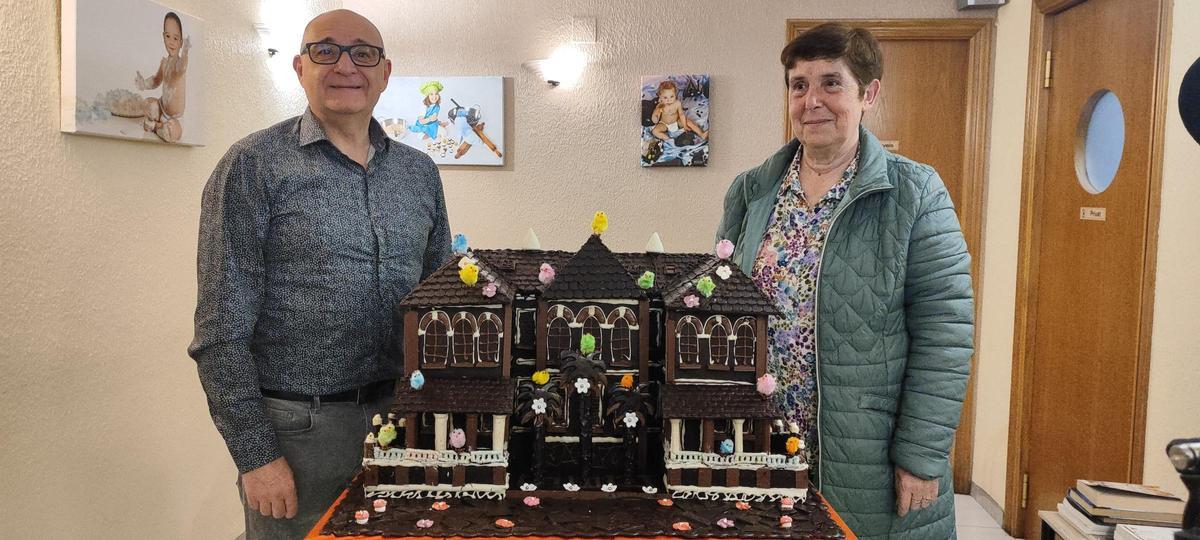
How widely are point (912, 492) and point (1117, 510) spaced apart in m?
0.42

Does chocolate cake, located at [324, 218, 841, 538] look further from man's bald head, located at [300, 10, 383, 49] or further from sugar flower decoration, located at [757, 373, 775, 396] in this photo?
man's bald head, located at [300, 10, 383, 49]

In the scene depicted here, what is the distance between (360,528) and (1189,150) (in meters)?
2.57

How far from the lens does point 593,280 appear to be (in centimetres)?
176

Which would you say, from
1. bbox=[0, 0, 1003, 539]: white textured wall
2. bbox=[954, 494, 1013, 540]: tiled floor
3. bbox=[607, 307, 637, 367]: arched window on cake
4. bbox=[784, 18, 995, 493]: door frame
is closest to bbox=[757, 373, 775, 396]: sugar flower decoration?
bbox=[607, 307, 637, 367]: arched window on cake

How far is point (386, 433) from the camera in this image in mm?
1620

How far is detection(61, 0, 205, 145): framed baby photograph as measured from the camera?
2414mm

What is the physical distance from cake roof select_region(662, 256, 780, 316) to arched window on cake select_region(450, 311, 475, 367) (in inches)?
16.7

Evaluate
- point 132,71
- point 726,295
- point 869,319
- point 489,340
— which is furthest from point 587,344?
point 132,71

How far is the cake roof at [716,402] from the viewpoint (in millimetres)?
1630

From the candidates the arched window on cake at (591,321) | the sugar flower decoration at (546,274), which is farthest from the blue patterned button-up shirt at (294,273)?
the arched window on cake at (591,321)

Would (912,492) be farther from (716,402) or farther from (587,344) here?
(587,344)

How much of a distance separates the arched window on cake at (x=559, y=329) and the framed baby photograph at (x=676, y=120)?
2.73 meters

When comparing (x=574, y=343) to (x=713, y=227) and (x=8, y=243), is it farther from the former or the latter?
(x=713, y=227)

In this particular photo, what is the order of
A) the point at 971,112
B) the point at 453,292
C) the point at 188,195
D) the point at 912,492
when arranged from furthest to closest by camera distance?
the point at 971,112 → the point at 188,195 → the point at 912,492 → the point at 453,292
